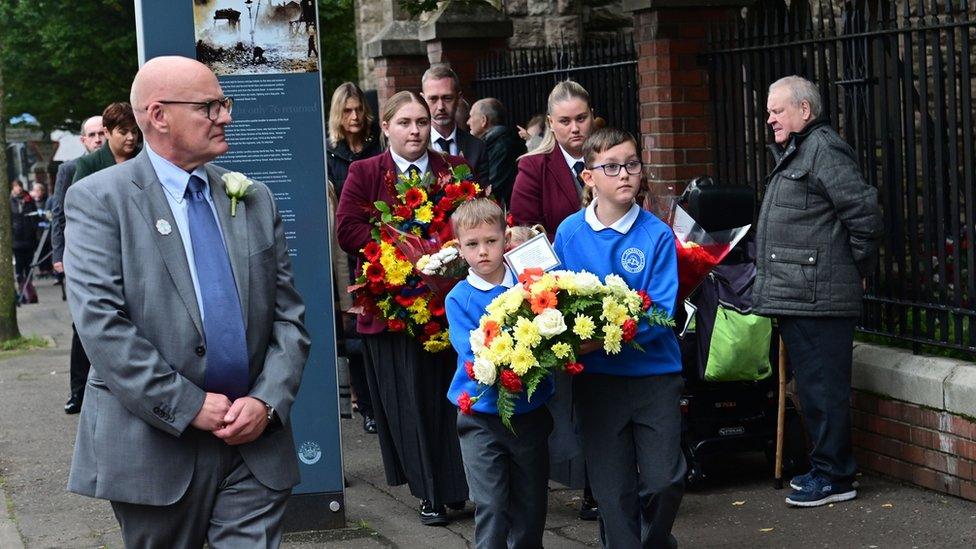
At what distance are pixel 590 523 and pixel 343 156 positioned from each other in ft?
10.6

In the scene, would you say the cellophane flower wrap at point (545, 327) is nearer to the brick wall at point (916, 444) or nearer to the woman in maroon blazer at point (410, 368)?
the woman in maroon blazer at point (410, 368)

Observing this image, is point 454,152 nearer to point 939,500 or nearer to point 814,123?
point 814,123

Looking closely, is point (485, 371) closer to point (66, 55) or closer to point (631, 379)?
point (631, 379)

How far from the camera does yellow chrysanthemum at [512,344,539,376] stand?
4871mm

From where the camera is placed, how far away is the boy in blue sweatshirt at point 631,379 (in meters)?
5.29

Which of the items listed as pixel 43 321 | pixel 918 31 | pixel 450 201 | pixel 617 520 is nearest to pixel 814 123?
pixel 918 31

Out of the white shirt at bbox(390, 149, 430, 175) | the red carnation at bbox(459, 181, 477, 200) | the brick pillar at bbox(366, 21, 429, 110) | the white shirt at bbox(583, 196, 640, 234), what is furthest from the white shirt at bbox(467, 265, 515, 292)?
the brick pillar at bbox(366, 21, 429, 110)

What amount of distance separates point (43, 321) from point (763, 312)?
53.3 feet

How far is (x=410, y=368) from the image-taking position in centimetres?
692

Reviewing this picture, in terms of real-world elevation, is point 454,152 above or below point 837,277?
above

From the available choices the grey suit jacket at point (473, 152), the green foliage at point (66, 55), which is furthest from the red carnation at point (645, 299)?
the green foliage at point (66, 55)

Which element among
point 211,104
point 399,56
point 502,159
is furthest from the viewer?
point 399,56

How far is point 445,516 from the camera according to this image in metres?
6.93

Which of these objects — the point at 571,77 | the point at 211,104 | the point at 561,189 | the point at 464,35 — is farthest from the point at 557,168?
the point at 464,35
